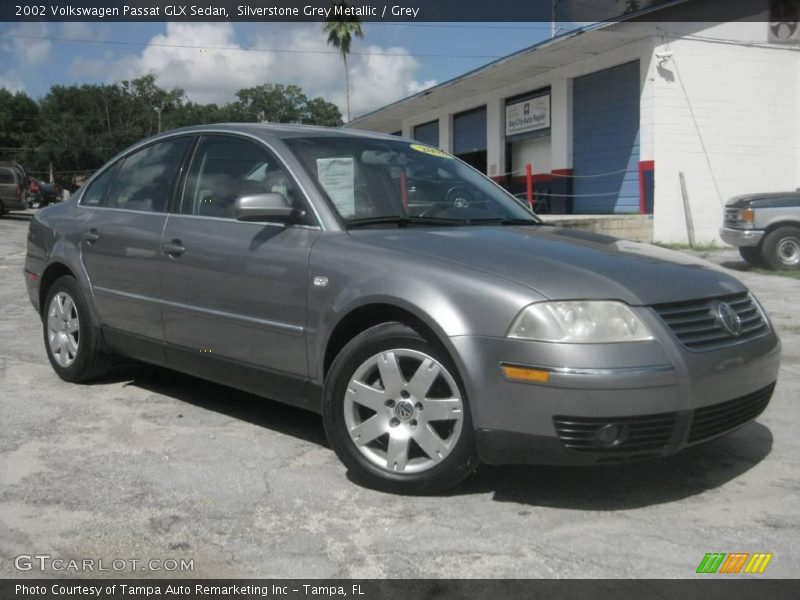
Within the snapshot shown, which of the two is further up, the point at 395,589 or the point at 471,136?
the point at 471,136

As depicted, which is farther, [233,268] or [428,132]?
[428,132]

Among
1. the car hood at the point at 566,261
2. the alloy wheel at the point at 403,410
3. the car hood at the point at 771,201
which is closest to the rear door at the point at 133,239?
the car hood at the point at 566,261

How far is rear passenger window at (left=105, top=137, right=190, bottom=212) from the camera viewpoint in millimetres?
4715

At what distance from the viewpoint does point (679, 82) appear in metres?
16.5

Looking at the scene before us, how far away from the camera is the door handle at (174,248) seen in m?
4.35

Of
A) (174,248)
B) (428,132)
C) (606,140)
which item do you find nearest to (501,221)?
(174,248)

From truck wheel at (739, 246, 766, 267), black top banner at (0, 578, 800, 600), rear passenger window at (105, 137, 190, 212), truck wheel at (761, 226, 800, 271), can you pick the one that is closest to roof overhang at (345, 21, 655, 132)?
truck wheel at (739, 246, 766, 267)

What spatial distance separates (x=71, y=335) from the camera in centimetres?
532

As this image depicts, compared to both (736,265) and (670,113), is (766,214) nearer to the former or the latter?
(736,265)

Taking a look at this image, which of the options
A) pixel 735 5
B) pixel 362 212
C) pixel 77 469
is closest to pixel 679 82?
pixel 735 5

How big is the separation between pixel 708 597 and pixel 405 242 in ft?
5.94

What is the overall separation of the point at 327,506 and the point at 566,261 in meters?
1.37

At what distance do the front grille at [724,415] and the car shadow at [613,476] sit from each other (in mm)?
320

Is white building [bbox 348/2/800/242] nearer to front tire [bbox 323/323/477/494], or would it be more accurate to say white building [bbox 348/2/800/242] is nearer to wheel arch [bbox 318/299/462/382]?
wheel arch [bbox 318/299/462/382]
